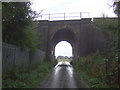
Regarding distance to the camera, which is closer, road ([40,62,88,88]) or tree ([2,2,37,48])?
road ([40,62,88,88])

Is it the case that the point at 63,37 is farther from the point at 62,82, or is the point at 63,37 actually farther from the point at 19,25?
the point at 62,82

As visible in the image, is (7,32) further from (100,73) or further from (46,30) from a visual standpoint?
(46,30)

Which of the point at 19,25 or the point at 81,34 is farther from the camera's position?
the point at 81,34

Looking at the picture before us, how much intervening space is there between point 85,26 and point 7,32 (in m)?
17.3

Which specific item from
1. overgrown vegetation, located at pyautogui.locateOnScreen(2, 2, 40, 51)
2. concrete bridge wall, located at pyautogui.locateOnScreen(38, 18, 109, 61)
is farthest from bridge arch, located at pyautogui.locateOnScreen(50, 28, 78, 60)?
overgrown vegetation, located at pyautogui.locateOnScreen(2, 2, 40, 51)

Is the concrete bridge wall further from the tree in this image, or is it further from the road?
the tree

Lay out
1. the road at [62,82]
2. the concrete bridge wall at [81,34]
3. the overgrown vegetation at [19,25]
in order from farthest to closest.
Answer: the concrete bridge wall at [81,34]
the overgrown vegetation at [19,25]
the road at [62,82]

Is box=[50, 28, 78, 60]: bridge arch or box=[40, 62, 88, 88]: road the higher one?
box=[50, 28, 78, 60]: bridge arch

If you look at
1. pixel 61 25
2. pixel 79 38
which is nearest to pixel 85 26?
pixel 79 38

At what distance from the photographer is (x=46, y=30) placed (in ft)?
95.9

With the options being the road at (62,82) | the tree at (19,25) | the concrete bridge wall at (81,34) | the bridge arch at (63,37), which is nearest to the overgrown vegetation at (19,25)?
the tree at (19,25)

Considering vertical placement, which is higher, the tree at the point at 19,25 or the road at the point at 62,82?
the tree at the point at 19,25

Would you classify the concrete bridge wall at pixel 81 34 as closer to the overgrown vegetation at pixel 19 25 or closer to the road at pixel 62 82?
the road at pixel 62 82

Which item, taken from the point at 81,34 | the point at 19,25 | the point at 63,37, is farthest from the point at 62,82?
the point at 63,37
